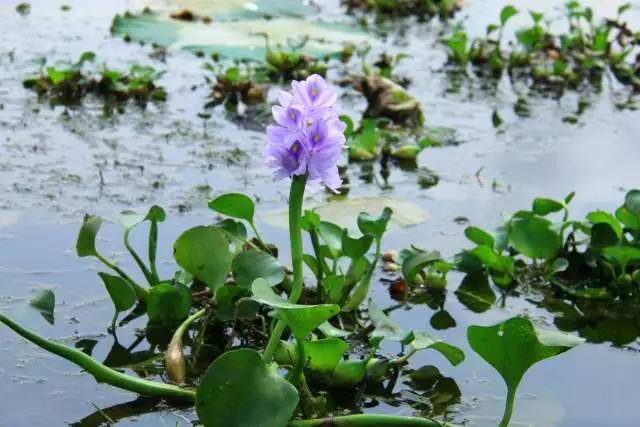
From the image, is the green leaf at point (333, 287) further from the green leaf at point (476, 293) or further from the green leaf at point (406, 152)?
the green leaf at point (406, 152)

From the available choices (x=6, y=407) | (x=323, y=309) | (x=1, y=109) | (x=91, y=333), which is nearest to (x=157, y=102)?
(x=1, y=109)

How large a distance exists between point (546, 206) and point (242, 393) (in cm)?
131

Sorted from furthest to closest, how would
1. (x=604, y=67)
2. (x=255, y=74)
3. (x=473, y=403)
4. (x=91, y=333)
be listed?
(x=604, y=67) → (x=255, y=74) → (x=91, y=333) → (x=473, y=403)

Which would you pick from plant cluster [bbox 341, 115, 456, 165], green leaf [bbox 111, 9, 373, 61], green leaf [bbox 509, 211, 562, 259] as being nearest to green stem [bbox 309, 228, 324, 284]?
green leaf [bbox 509, 211, 562, 259]

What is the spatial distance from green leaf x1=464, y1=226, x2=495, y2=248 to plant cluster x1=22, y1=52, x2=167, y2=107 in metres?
1.80

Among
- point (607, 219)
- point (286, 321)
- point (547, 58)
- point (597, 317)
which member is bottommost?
point (597, 317)

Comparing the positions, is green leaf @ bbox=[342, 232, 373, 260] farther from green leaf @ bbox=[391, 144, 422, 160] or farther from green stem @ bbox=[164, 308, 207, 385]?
green leaf @ bbox=[391, 144, 422, 160]

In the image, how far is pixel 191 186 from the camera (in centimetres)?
337

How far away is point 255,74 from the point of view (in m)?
4.70

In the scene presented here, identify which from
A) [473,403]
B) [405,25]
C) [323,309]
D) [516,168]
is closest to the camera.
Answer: [323,309]

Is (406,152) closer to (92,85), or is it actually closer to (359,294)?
(92,85)

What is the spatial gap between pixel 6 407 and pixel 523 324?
0.92m

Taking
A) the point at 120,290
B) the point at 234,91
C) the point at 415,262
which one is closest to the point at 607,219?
the point at 415,262

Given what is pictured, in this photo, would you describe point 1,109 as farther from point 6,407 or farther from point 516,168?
point 6,407
